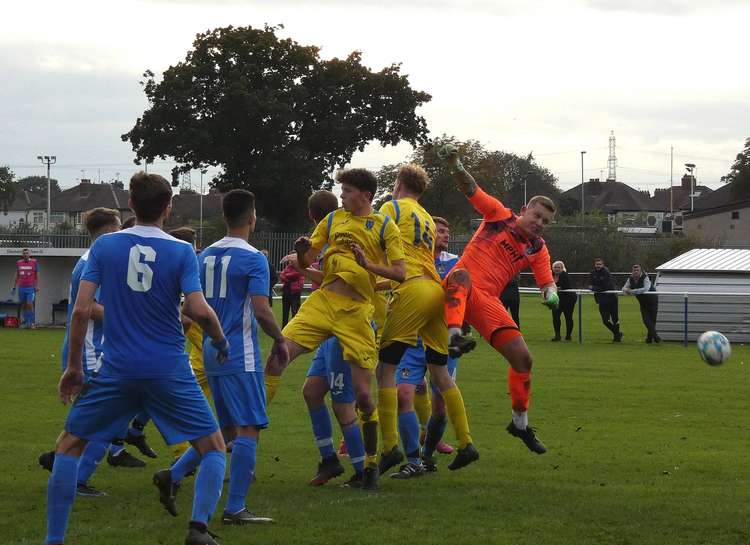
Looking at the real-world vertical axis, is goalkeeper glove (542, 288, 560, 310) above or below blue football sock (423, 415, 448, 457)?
above

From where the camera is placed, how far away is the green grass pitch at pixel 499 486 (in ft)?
23.5

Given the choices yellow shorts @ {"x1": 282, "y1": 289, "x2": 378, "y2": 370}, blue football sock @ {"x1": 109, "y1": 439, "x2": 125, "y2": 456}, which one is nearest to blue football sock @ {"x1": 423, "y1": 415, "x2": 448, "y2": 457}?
yellow shorts @ {"x1": 282, "y1": 289, "x2": 378, "y2": 370}

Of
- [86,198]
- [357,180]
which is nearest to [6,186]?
[86,198]

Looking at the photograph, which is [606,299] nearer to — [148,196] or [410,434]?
[410,434]

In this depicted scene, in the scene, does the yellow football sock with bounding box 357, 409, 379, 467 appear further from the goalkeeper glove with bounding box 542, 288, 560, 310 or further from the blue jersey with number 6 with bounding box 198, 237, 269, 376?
the goalkeeper glove with bounding box 542, 288, 560, 310

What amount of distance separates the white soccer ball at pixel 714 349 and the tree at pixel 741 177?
92.5m

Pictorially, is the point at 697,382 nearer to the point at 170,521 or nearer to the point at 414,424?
the point at 414,424

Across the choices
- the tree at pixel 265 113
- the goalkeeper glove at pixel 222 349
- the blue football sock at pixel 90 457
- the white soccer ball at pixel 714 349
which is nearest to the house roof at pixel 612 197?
the tree at pixel 265 113

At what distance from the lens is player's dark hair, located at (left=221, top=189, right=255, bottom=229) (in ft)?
24.8

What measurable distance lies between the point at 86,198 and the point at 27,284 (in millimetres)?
109842

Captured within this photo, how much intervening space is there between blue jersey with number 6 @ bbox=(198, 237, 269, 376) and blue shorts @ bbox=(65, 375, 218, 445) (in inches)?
40.0

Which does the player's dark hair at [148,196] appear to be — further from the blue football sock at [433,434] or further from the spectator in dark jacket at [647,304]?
the spectator in dark jacket at [647,304]

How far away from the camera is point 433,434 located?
9477mm

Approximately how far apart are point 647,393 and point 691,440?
4.81 m
